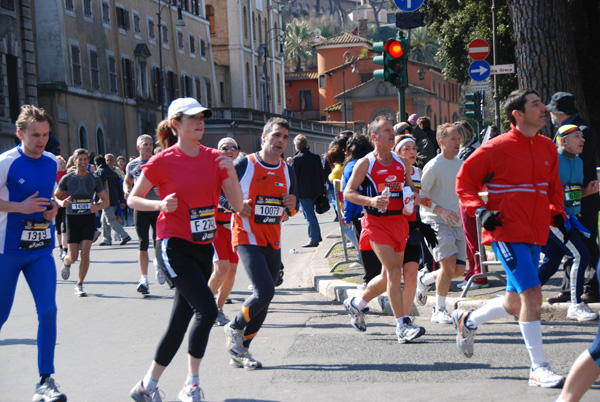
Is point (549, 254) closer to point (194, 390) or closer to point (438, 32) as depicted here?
point (194, 390)

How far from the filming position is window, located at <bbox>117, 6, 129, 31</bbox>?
48584 millimetres

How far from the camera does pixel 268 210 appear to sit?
738cm

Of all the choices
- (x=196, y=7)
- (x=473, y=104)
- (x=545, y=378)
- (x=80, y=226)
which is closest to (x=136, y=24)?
(x=196, y=7)

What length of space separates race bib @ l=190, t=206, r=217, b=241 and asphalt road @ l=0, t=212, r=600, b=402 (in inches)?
43.2

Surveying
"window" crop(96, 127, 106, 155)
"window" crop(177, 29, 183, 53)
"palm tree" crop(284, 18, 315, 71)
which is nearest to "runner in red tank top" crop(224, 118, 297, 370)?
"window" crop(96, 127, 106, 155)

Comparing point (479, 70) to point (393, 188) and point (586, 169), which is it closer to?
point (586, 169)

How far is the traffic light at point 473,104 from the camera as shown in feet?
74.8

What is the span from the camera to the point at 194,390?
584 cm

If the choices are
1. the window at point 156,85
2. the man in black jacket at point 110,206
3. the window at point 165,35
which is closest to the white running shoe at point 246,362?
the man in black jacket at point 110,206

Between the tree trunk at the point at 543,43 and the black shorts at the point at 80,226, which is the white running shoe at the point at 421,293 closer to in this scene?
the black shorts at the point at 80,226

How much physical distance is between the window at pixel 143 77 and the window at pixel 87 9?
20.9 feet

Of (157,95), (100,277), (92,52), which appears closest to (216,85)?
(157,95)

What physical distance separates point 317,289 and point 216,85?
56.9m

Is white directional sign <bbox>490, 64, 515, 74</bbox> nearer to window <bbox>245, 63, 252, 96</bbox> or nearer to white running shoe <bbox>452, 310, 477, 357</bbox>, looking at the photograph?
white running shoe <bbox>452, 310, 477, 357</bbox>
